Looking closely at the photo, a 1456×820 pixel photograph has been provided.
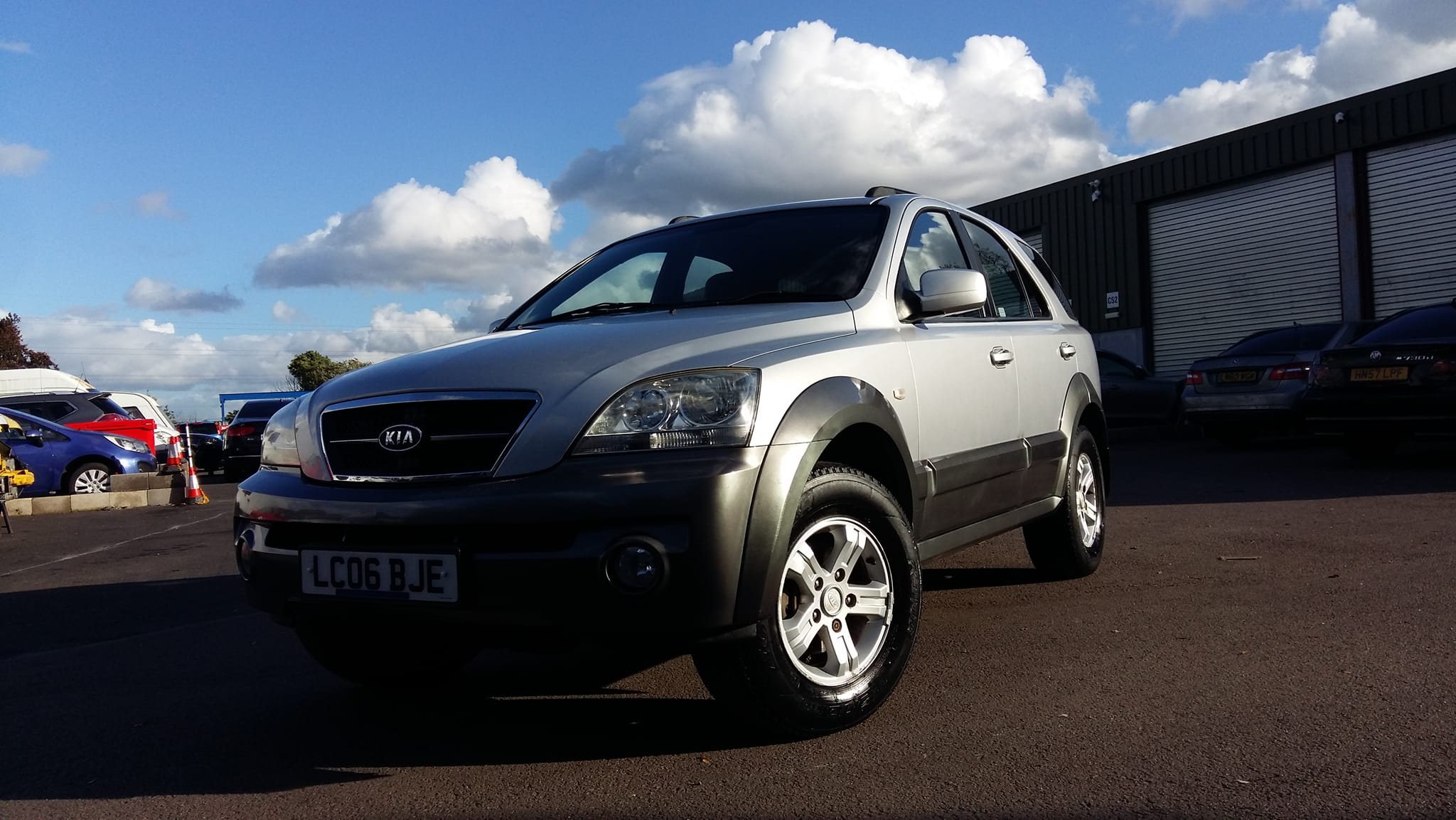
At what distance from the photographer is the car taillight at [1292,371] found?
12523 millimetres

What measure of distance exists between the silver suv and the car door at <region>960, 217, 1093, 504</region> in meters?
0.54

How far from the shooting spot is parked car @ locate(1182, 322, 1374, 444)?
1255 cm

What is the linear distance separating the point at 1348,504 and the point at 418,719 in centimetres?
673

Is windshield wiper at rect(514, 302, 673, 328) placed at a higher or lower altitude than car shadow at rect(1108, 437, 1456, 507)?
higher

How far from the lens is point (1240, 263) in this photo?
2128cm

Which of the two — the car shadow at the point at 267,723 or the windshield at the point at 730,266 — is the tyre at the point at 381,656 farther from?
the windshield at the point at 730,266

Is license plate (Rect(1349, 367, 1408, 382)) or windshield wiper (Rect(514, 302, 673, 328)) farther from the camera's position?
license plate (Rect(1349, 367, 1408, 382))

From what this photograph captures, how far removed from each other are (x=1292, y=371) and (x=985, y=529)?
969 cm

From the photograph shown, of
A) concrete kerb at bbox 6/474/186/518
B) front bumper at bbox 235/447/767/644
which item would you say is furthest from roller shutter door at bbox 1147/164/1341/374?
front bumper at bbox 235/447/767/644

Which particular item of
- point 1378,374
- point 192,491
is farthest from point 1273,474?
point 192,491

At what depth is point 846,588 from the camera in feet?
11.0

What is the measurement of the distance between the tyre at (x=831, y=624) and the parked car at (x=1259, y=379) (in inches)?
406

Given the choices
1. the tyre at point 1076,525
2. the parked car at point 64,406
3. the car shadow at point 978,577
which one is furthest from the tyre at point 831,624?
the parked car at point 64,406

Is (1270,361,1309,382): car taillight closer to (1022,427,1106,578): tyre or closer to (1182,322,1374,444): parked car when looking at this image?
(1182,322,1374,444): parked car
